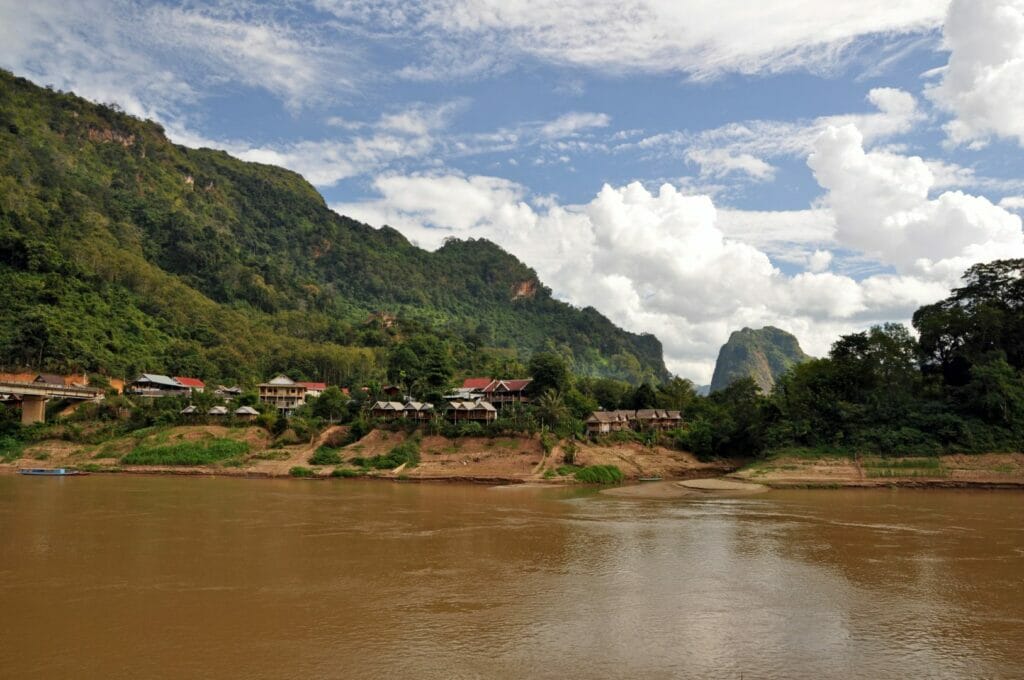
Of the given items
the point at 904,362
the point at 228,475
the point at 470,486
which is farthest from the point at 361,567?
the point at 904,362

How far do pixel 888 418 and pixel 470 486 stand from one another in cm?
3254

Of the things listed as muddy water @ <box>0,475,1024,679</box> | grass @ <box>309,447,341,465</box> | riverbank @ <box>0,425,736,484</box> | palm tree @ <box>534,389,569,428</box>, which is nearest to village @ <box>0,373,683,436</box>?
riverbank @ <box>0,425,736,484</box>

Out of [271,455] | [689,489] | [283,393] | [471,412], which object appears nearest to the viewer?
[689,489]

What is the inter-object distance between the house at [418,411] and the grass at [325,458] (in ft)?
22.6

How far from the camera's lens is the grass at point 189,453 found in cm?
5334

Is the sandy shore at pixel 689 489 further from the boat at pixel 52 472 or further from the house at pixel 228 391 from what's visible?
the house at pixel 228 391

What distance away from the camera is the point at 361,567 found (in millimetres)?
20734

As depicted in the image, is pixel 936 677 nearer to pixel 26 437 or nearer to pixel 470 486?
pixel 470 486

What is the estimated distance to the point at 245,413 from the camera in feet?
195

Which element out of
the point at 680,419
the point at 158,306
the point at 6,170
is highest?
the point at 6,170

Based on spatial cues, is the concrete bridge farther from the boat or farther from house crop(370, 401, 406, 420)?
house crop(370, 401, 406, 420)

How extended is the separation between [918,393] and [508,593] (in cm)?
4931

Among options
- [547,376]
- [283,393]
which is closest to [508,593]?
[547,376]

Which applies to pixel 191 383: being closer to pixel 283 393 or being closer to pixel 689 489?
pixel 283 393
